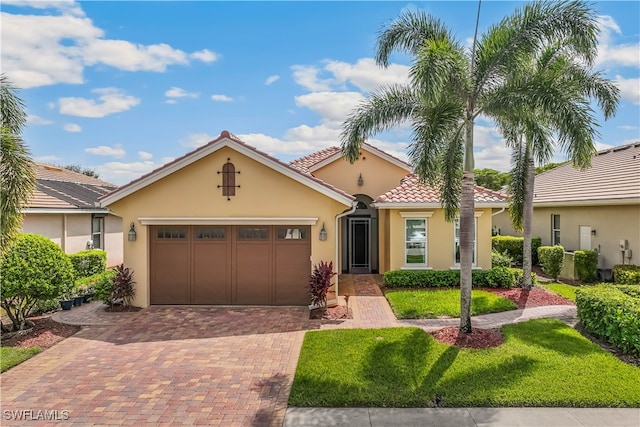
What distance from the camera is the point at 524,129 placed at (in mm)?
11547

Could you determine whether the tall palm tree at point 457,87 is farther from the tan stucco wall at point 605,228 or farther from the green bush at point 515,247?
the green bush at point 515,247

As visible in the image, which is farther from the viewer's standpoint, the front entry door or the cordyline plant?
the front entry door

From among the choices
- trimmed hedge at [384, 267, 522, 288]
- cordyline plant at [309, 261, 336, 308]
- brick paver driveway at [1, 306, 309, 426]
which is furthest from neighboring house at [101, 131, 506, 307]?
trimmed hedge at [384, 267, 522, 288]

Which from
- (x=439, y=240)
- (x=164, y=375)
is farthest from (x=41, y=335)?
(x=439, y=240)

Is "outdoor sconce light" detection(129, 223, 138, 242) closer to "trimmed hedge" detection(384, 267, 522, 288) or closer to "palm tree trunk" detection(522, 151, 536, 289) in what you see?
"trimmed hedge" detection(384, 267, 522, 288)

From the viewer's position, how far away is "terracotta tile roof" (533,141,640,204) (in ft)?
55.6

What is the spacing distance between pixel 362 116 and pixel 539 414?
26.2ft

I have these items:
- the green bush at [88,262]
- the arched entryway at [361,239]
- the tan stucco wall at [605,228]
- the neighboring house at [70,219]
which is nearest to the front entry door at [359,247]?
the arched entryway at [361,239]

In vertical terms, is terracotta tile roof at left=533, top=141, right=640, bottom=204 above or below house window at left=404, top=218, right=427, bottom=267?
above

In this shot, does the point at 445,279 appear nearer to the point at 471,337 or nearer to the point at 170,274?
the point at 471,337

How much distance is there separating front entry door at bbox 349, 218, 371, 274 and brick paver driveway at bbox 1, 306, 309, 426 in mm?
7932

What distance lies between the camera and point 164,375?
314 inches

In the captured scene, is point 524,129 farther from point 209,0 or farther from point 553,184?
point 553,184

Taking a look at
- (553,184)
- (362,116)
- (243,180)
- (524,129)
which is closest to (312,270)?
(243,180)
